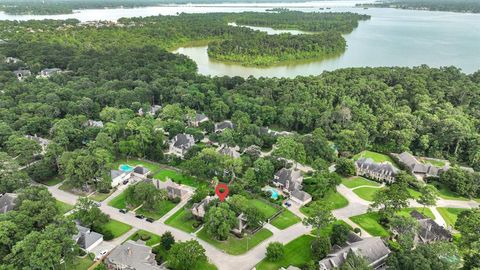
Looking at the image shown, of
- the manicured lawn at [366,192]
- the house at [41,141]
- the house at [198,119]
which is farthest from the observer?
the house at [198,119]

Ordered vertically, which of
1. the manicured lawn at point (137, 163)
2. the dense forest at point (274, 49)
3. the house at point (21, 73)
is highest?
the dense forest at point (274, 49)

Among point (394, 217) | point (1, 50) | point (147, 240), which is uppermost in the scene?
point (1, 50)

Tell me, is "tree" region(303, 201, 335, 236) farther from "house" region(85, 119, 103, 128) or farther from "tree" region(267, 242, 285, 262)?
"house" region(85, 119, 103, 128)

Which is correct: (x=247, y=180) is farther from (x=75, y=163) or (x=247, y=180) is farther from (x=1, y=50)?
(x=1, y=50)

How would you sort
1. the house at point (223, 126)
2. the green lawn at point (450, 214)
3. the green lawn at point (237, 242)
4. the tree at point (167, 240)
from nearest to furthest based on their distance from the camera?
the tree at point (167, 240) → the green lawn at point (237, 242) → the green lawn at point (450, 214) → the house at point (223, 126)

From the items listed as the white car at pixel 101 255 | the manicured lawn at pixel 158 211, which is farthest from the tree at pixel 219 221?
the white car at pixel 101 255

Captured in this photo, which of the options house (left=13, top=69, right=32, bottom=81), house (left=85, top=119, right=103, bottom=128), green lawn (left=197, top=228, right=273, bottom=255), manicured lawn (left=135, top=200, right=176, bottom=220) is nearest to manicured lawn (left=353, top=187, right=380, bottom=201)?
green lawn (left=197, top=228, right=273, bottom=255)

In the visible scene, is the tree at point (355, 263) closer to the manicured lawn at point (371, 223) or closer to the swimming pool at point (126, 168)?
the manicured lawn at point (371, 223)

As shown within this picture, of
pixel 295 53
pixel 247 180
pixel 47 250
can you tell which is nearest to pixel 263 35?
pixel 295 53
